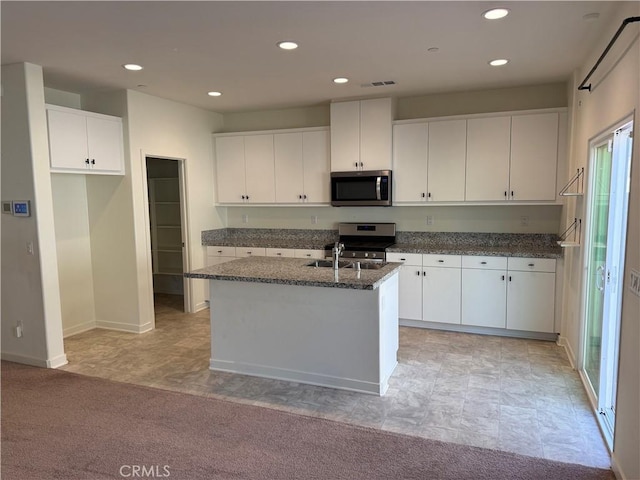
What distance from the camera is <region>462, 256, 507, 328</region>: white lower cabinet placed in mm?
4449

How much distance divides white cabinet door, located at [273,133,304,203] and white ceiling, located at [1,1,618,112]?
962mm

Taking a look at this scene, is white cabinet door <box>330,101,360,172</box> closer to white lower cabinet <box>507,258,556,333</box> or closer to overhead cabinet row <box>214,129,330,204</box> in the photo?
overhead cabinet row <box>214,129,330,204</box>

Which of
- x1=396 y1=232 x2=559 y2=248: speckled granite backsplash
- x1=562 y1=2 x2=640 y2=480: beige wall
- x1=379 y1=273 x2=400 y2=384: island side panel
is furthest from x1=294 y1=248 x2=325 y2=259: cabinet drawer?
x1=562 y1=2 x2=640 y2=480: beige wall

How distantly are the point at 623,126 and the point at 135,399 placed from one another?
12.2ft

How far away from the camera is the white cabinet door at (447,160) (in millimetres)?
4727

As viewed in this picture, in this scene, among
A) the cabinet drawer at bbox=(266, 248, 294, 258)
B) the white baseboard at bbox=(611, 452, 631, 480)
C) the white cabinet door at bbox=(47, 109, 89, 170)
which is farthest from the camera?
the cabinet drawer at bbox=(266, 248, 294, 258)

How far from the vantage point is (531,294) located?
4359 millimetres

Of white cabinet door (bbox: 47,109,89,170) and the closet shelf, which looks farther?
white cabinet door (bbox: 47,109,89,170)

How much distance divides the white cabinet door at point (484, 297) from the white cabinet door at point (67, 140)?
4037 mm

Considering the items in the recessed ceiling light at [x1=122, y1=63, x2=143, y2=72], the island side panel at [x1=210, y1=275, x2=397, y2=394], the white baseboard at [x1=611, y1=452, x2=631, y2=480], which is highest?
the recessed ceiling light at [x1=122, y1=63, x2=143, y2=72]

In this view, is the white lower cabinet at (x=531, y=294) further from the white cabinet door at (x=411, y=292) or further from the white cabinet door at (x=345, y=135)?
the white cabinet door at (x=345, y=135)

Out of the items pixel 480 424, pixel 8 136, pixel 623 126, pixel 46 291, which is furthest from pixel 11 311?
pixel 623 126

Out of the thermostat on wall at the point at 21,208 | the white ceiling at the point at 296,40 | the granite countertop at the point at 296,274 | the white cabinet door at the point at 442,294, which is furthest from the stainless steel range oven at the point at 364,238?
the thermostat on wall at the point at 21,208

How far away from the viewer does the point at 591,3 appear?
2.55 meters
